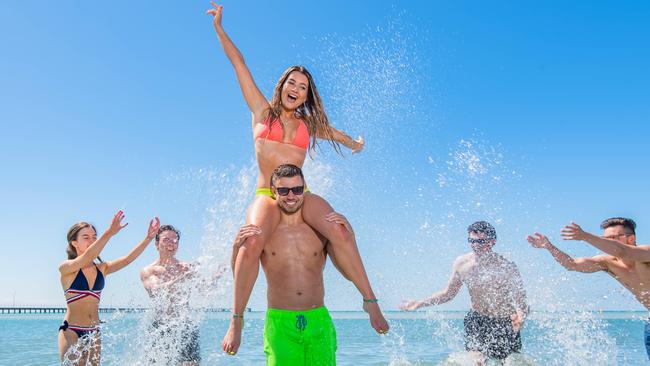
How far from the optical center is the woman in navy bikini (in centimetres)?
667

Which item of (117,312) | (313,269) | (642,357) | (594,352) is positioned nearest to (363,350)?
(642,357)

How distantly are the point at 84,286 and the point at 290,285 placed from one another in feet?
13.1

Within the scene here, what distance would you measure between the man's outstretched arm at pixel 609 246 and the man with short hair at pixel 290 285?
2.70 meters

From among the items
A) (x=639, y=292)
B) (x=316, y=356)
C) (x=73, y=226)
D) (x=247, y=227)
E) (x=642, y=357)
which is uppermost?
(x=73, y=226)

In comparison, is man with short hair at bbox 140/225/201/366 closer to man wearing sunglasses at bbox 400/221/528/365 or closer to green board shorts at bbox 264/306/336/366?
man wearing sunglasses at bbox 400/221/528/365

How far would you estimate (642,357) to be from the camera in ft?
51.3

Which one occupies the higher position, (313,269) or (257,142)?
(257,142)

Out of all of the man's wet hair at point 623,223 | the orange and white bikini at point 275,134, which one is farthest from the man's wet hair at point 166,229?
the man's wet hair at point 623,223

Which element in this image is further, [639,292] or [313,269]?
[639,292]

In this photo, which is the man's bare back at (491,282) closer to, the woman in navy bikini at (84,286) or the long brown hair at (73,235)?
the woman in navy bikini at (84,286)

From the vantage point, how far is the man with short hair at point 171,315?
25.2 ft

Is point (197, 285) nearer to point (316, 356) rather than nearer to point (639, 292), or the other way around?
point (316, 356)

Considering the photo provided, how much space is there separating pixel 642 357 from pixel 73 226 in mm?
16053

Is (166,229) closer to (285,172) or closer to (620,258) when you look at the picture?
(285,172)
